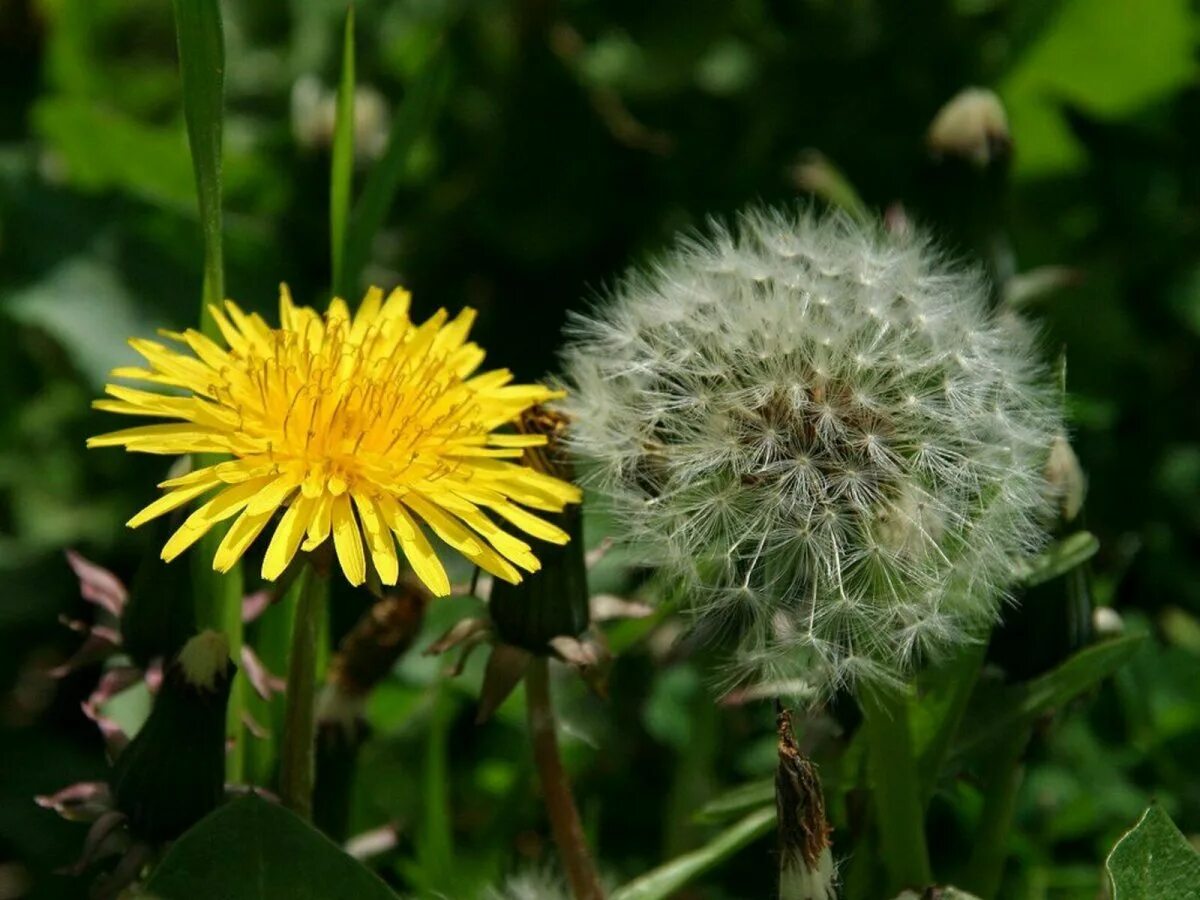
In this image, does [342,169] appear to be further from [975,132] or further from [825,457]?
[975,132]

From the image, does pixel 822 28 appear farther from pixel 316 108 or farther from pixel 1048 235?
pixel 316 108

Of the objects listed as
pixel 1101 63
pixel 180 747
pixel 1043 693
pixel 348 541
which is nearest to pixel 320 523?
pixel 348 541

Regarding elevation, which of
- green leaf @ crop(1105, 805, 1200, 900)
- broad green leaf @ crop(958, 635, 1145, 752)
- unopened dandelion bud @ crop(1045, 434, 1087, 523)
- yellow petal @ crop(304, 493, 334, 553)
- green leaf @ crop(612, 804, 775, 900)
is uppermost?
unopened dandelion bud @ crop(1045, 434, 1087, 523)

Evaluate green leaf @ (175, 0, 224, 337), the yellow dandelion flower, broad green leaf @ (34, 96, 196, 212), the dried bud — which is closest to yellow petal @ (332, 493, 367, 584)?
the yellow dandelion flower

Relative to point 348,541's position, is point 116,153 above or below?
above

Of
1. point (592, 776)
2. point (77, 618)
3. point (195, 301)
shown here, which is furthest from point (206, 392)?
point (195, 301)

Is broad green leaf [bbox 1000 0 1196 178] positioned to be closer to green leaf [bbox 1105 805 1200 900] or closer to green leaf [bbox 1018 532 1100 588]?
green leaf [bbox 1018 532 1100 588]

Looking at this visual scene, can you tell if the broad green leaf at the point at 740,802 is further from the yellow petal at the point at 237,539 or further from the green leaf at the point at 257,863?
the yellow petal at the point at 237,539
